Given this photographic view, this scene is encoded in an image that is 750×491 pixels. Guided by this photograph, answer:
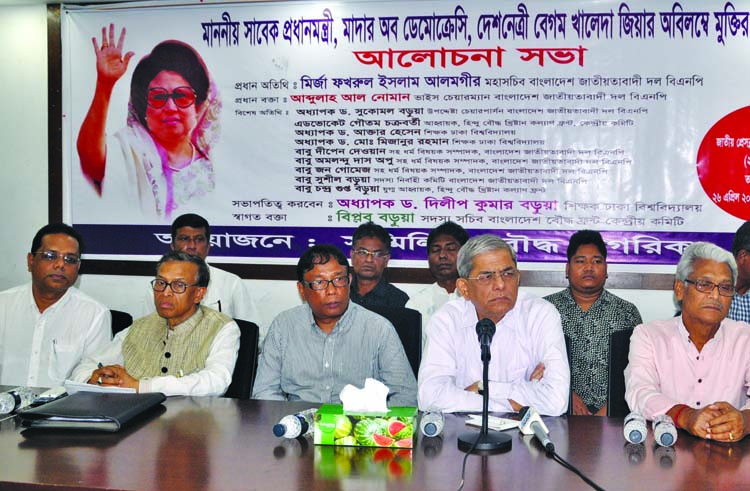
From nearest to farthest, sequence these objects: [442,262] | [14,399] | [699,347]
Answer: [14,399]
[699,347]
[442,262]

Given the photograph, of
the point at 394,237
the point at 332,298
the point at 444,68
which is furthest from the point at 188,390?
the point at 444,68

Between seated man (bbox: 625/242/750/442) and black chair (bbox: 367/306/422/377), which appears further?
black chair (bbox: 367/306/422/377)

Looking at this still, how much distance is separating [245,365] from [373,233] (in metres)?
1.82

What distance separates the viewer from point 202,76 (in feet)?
18.3

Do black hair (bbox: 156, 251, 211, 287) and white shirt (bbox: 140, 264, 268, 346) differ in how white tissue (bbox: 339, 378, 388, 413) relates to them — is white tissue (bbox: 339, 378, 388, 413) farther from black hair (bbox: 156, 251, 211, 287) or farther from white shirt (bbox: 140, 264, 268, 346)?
white shirt (bbox: 140, 264, 268, 346)

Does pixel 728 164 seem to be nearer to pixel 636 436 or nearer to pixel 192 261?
pixel 636 436

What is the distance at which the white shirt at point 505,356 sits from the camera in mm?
3031

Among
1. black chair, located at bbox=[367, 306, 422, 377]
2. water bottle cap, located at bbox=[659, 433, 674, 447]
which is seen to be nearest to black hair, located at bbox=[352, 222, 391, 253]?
black chair, located at bbox=[367, 306, 422, 377]

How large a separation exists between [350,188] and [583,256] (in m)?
1.76

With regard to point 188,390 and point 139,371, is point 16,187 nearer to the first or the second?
point 139,371

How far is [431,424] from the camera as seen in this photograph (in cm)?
252

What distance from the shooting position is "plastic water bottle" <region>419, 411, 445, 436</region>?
2520 mm

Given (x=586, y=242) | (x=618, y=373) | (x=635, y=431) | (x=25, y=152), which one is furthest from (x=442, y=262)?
(x=25, y=152)

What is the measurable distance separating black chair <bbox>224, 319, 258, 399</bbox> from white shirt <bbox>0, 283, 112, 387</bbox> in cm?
95
